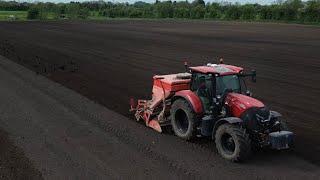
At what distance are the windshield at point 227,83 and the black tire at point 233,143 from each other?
1045 millimetres

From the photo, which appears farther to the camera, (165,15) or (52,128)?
(165,15)

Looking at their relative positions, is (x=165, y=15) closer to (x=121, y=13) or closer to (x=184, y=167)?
(x=121, y=13)

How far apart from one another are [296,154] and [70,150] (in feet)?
16.1

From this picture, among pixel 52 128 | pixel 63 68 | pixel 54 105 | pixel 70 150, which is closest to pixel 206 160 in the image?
pixel 70 150

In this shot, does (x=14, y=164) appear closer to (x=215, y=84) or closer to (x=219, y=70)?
(x=215, y=84)

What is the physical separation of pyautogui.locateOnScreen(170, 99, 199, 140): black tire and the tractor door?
13.4 inches

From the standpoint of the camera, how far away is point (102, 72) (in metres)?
23.6

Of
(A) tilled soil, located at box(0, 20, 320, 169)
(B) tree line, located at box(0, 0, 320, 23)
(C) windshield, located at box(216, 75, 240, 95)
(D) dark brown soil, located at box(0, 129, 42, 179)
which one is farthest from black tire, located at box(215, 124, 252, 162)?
(B) tree line, located at box(0, 0, 320, 23)

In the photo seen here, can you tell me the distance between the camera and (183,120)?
11.7 meters


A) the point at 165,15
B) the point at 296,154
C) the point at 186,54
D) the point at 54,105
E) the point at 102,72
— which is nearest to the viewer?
the point at 296,154

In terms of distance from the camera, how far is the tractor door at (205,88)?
1096cm

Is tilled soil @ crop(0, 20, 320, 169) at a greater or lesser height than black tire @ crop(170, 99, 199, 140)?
lesser

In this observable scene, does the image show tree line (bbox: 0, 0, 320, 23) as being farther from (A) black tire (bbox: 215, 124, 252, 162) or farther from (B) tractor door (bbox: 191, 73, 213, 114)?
(A) black tire (bbox: 215, 124, 252, 162)

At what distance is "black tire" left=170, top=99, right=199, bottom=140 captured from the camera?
1102cm
